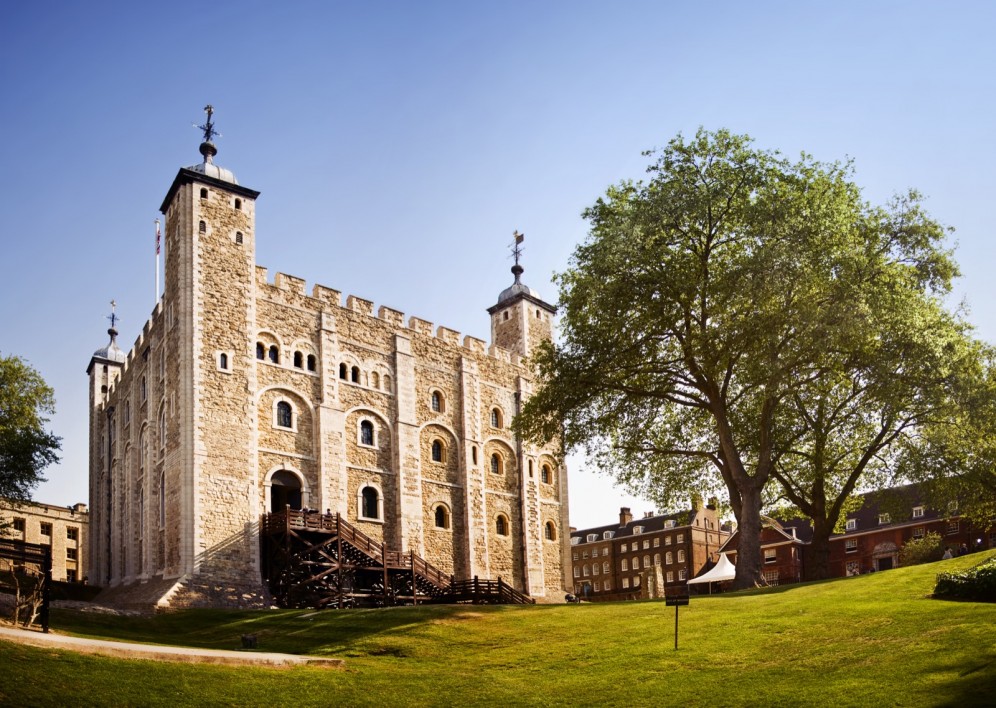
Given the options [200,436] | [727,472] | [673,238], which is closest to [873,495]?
[727,472]

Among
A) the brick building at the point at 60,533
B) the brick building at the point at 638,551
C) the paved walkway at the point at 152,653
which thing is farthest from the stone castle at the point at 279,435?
the brick building at the point at 638,551

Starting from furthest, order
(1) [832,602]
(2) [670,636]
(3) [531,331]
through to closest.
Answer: (3) [531,331], (1) [832,602], (2) [670,636]

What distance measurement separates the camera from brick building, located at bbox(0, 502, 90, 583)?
2815 inches

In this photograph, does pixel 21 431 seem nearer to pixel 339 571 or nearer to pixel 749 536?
pixel 339 571

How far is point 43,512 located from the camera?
7331 centimetres

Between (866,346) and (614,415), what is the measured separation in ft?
27.9

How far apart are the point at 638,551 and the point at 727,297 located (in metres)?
66.2

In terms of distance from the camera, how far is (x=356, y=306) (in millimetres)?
43500

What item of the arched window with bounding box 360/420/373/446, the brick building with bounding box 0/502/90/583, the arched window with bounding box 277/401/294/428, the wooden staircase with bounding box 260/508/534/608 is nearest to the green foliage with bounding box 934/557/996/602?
the wooden staircase with bounding box 260/508/534/608

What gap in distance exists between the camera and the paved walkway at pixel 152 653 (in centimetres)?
1796

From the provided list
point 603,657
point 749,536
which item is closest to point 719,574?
point 749,536

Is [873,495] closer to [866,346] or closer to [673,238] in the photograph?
[866,346]

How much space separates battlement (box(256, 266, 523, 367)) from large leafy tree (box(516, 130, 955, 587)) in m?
12.4

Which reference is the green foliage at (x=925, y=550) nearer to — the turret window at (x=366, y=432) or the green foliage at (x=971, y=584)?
the turret window at (x=366, y=432)
